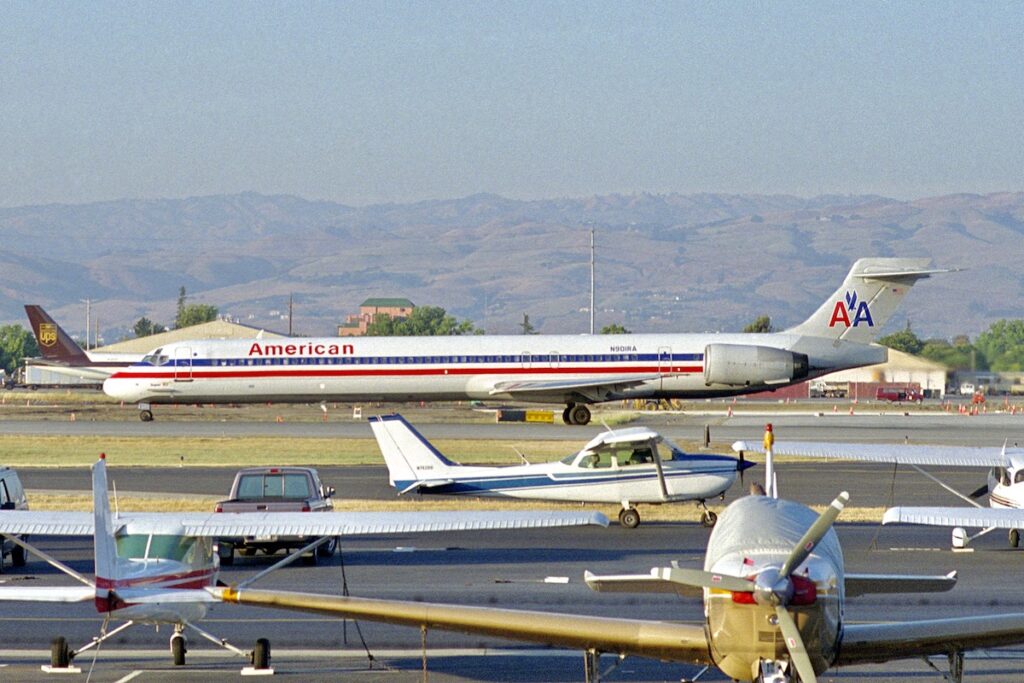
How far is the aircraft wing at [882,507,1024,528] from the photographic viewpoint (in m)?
16.8

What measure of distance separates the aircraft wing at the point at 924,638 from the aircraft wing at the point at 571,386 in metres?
44.5

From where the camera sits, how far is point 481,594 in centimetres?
2080

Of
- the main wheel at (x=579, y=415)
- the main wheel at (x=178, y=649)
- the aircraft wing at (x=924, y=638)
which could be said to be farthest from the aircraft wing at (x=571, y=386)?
the aircraft wing at (x=924, y=638)

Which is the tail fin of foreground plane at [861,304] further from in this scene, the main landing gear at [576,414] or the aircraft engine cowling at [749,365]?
the main landing gear at [576,414]

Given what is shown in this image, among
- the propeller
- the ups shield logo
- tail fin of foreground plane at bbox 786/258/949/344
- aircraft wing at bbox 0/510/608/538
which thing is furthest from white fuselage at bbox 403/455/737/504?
the ups shield logo

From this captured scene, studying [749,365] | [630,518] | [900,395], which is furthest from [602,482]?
[900,395]

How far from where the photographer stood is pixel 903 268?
5862 cm

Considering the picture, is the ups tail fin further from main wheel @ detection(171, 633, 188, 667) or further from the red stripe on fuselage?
the red stripe on fuselage

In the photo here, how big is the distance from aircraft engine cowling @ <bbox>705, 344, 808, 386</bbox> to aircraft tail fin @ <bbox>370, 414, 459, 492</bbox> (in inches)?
1185

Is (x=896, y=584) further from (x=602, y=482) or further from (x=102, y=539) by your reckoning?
(x=602, y=482)

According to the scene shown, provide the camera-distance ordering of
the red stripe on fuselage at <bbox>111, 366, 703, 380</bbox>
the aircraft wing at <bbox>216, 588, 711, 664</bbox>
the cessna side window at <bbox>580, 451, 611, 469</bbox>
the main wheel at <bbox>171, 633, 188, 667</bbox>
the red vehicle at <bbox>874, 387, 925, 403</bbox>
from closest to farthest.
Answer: the aircraft wing at <bbox>216, 588, 711, 664</bbox> < the main wheel at <bbox>171, 633, 188, 667</bbox> < the cessna side window at <bbox>580, 451, 611, 469</bbox> < the red stripe on fuselage at <bbox>111, 366, 703, 380</bbox> < the red vehicle at <bbox>874, 387, 925, 403</bbox>

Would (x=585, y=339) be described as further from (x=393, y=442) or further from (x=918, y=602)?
(x=918, y=602)

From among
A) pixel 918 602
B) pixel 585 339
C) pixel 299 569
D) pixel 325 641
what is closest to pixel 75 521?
pixel 325 641

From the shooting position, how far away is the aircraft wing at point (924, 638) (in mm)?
11578
